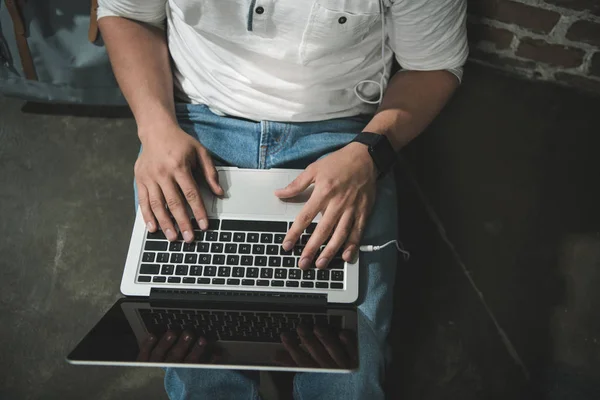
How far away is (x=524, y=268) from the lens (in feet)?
4.58

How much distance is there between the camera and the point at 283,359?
2.81 feet

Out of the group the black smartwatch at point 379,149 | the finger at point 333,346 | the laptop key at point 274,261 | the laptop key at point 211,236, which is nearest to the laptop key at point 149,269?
the laptop key at point 211,236

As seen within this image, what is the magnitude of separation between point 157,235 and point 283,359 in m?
0.34

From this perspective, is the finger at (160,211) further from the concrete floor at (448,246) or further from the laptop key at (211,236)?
the concrete floor at (448,246)

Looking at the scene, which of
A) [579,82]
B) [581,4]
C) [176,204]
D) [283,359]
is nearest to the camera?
[283,359]

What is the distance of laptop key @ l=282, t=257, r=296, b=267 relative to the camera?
37.3 inches

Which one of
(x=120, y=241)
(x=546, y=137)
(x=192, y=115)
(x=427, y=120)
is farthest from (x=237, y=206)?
(x=546, y=137)

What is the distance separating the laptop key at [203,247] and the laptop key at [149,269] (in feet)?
0.26

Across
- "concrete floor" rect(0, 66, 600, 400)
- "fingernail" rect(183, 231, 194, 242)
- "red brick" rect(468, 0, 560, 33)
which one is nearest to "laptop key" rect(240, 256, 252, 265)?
"fingernail" rect(183, 231, 194, 242)

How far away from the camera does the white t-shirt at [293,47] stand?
891 mm

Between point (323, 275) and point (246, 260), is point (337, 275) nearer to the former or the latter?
point (323, 275)

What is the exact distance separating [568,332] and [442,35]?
0.88 m

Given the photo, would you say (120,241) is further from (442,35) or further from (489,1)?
(489,1)

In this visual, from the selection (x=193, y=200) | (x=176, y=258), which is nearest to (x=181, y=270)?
(x=176, y=258)
